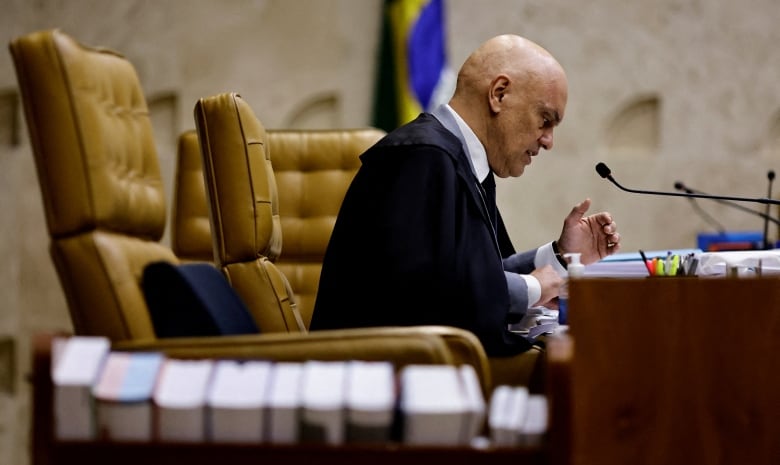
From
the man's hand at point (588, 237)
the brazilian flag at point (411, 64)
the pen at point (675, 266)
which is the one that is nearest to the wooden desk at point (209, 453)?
the pen at point (675, 266)

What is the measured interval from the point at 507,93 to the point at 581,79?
10.3 feet

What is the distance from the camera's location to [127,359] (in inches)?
52.3

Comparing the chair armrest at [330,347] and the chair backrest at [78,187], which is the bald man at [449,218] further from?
the chair backrest at [78,187]

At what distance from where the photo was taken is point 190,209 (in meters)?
3.65

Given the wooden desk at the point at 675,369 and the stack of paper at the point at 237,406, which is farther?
the wooden desk at the point at 675,369

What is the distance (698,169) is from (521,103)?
11.0 ft

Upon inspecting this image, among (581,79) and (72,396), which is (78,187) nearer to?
(72,396)

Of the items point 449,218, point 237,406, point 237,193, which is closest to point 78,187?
point 237,406

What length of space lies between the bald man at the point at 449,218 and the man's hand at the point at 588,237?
12 centimetres

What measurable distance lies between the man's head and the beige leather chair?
0.91 m

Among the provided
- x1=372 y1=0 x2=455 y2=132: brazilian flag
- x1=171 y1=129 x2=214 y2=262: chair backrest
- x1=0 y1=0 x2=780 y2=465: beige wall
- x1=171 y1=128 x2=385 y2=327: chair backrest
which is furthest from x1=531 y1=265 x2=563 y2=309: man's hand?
x1=0 y1=0 x2=780 y2=465: beige wall

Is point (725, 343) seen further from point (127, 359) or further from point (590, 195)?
point (590, 195)

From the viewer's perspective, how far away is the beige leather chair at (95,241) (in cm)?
141

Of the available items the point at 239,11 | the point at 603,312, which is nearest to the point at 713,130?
the point at 239,11
